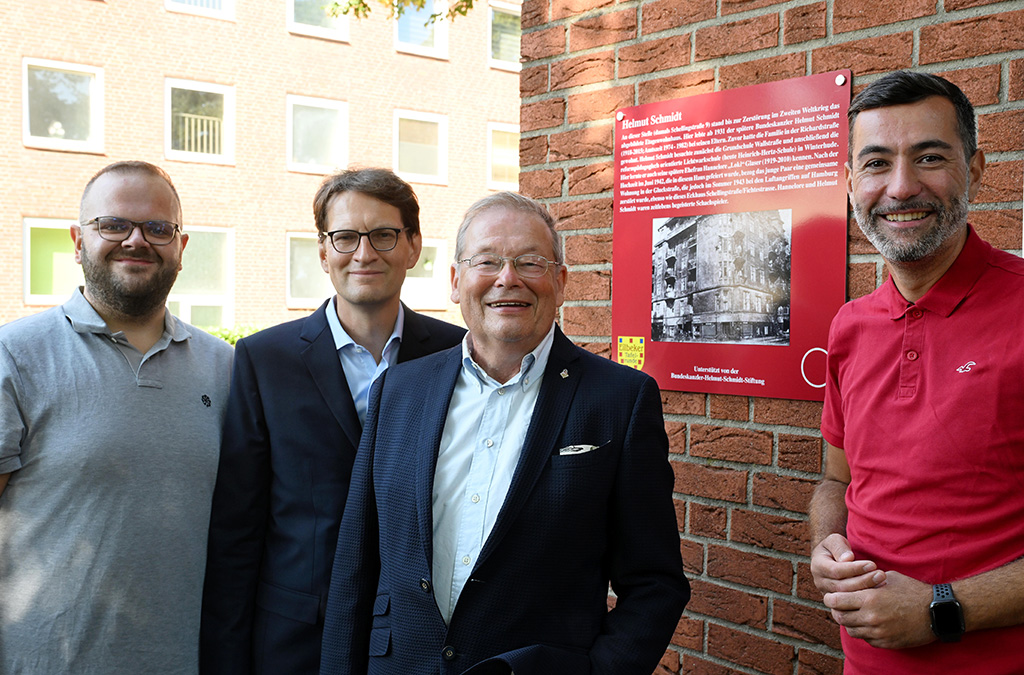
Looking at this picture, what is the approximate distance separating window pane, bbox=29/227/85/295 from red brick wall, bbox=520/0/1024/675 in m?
14.9

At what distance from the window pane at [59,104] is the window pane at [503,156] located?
30.2 feet

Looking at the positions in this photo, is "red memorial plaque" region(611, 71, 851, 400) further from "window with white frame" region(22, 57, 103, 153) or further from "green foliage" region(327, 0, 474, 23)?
"window with white frame" region(22, 57, 103, 153)

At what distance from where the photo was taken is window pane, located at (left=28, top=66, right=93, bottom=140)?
15.6m

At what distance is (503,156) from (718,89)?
18531 mm

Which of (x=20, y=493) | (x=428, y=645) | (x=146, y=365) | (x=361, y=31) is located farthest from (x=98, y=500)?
(x=361, y=31)

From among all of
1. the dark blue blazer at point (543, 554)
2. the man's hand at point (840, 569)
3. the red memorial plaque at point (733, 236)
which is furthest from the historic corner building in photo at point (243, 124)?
the man's hand at point (840, 569)

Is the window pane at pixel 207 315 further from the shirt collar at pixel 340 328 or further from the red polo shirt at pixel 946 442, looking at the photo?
the red polo shirt at pixel 946 442

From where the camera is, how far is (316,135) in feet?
60.4

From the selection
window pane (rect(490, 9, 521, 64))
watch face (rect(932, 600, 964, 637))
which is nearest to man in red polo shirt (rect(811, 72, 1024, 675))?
watch face (rect(932, 600, 964, 637))

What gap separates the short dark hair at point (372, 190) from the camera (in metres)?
2.71

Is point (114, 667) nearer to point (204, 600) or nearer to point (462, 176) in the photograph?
point (204, 600)

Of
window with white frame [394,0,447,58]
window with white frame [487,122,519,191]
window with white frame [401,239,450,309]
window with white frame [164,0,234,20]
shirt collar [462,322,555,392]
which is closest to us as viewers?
shirt collar [462,322,555,392]

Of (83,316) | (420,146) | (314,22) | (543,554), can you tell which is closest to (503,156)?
(420,146)

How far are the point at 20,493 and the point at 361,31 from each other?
Result: 1806cm
